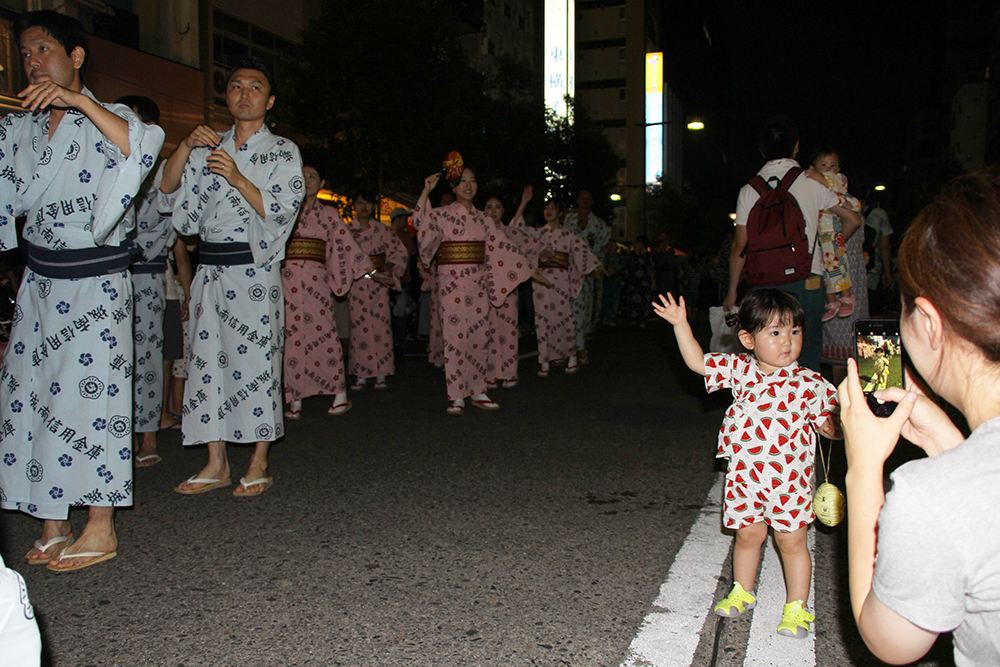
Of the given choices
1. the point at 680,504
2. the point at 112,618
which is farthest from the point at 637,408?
the point at 112,618

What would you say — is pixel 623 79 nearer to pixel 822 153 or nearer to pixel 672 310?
pixel 822 153

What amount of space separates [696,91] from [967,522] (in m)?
119

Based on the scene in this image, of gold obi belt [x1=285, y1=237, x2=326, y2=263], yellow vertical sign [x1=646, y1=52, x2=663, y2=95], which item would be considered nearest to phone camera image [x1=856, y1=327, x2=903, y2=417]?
gold obi belt [x1=285, y1=237, x2=326, y2=263]

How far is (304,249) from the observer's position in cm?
642

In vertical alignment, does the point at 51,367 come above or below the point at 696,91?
below

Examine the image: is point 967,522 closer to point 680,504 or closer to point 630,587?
point 630,587

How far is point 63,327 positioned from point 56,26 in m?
1.07

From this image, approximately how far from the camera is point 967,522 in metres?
1.09

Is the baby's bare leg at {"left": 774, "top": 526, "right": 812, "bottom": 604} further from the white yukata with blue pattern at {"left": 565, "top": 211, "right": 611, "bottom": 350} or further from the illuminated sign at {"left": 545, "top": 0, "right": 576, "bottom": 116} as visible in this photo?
the illuminated sign at {"left": 545, "top": 0, "right": 576, "bottom": 116}

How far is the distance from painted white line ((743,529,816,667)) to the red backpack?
1.76 meters

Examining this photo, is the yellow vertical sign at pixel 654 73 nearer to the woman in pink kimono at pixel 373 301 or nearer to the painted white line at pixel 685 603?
the woman in pink kimono at pixel 373 301

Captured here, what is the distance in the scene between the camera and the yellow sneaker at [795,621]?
2379 millimetres

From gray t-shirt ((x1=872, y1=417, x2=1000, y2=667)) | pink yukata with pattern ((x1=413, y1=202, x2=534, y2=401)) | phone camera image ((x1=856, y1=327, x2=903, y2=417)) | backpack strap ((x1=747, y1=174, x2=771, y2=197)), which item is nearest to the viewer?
gray t-shirt ((x1=872, y1=417, x2=1000, y2=667))

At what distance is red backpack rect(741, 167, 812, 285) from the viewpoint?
13.6ft
